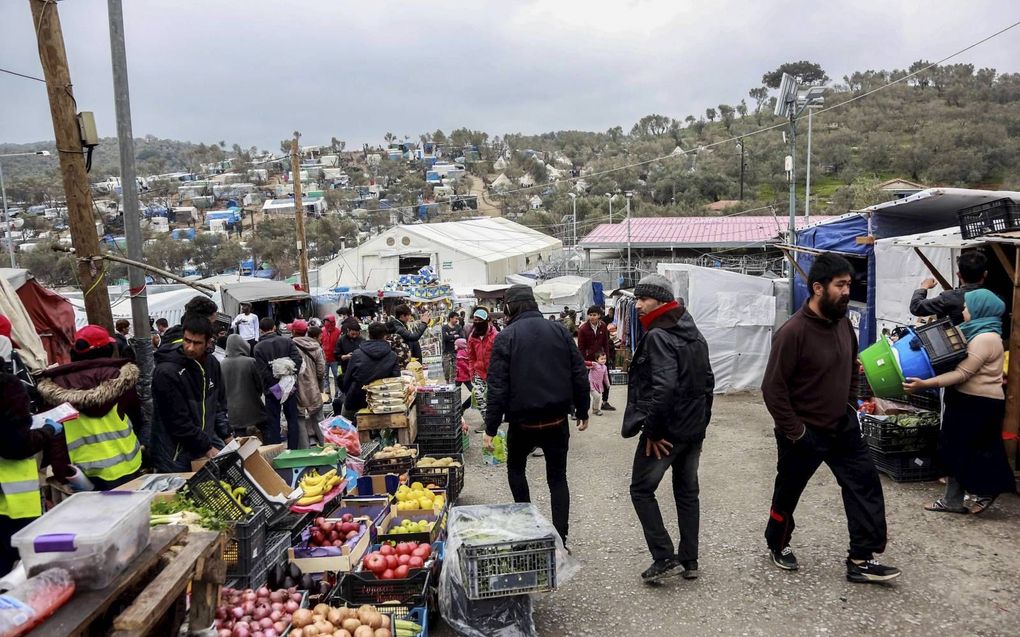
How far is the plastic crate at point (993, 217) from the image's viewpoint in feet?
20.9

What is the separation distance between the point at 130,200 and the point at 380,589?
6419 mm

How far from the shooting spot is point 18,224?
52188 mm

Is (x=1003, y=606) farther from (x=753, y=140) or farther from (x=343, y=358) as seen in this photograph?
(x=753, y=140)

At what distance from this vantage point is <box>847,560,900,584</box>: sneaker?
450 centimetres

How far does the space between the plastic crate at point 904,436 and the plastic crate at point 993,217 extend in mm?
1886

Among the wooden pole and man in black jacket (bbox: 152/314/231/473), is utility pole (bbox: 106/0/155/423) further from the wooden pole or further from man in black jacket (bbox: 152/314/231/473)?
the wooden pole

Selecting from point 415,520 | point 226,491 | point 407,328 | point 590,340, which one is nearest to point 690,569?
point 415,520

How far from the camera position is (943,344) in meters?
5.44

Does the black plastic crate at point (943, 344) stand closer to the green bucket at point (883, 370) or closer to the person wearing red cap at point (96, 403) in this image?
the green bucket at point (883, 370)

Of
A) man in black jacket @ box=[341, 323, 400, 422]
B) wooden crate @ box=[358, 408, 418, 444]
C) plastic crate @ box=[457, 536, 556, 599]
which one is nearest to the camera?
plastic crate @ box=[457, 536, 556, 599]

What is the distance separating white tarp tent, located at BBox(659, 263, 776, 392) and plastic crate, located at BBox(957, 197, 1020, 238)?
626 centimetres

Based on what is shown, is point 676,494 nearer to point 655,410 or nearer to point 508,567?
point 655,410

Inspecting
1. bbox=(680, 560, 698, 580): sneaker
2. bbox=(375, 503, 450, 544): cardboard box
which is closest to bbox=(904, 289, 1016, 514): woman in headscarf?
bbox=(680, 560, 698, 580): sneaker

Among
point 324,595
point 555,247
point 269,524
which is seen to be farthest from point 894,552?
point 555,247
